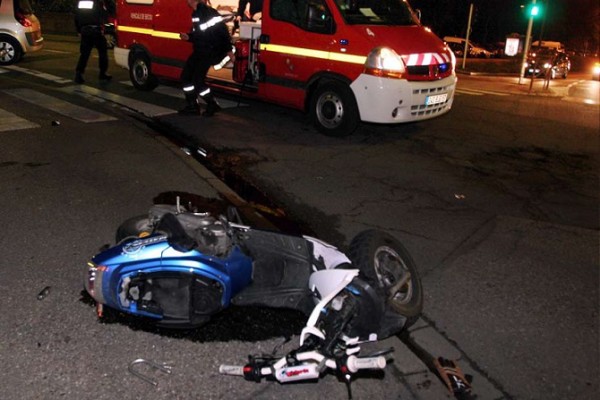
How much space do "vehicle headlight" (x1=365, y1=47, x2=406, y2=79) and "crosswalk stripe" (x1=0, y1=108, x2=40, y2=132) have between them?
15.7 feet

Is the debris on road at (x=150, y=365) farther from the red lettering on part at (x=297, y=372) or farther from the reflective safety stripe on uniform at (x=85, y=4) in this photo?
the reflective safety stripe on uniform at (x=85, y=4)

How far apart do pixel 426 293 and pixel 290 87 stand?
16.5 ft

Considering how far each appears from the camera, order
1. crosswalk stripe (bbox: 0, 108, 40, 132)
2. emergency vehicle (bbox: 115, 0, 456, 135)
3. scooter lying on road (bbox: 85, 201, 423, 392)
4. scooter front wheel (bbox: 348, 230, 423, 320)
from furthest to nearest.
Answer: crosswalk stripe (bbox: 0, 108, 40, 132) → emergency vehicle (bbox: 115, 0, 456, 135) → scooter front wheel (bbox: 348, 230, 423, 320) → scooter lying on road (bbox: 85, 201, 423, 392)

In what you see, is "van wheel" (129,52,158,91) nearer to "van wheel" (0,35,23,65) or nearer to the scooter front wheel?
"van wheel" (0,35,23,65)

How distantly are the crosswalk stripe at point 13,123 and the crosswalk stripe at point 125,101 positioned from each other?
174 cm

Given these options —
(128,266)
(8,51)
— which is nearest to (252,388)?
(128,266)

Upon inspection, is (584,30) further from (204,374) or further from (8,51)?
(204,374)

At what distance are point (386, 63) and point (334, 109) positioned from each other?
107 centimetres

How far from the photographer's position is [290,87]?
8.33 m

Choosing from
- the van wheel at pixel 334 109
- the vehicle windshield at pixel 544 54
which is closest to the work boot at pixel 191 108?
the van wheel at pixel 334 109

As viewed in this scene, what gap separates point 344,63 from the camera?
759cm

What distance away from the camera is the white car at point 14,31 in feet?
42.0

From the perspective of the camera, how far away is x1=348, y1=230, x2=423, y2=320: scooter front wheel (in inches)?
131

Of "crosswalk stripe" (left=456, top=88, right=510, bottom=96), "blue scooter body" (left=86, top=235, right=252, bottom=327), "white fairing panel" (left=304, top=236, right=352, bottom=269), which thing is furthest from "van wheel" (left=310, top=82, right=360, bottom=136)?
"crosswalk stripe" (left=456, top=88, right=510, bottom=96)
